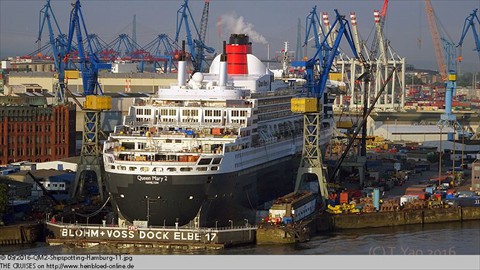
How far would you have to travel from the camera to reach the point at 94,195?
42094mm

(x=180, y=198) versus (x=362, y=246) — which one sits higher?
(x=180, y=198)

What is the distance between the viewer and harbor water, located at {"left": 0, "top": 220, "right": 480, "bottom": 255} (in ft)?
107

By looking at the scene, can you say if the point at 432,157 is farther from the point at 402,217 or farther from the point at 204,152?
the point at 204,152

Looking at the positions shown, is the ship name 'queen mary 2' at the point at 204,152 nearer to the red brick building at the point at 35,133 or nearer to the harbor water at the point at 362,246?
the harbor water at the point at 362,246

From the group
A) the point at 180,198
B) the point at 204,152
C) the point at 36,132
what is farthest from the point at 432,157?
the point at 180,198

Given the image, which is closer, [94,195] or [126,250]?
[126,250]

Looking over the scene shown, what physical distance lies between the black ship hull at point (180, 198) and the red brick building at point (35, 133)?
1451cm

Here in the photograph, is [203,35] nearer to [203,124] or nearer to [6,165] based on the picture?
[6,165]

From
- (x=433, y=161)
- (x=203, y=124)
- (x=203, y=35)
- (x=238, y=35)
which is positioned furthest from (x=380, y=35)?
(x=203, y=124)

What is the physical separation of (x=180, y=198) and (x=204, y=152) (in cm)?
159

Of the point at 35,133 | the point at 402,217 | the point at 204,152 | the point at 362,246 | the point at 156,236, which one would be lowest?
the point at 362,246

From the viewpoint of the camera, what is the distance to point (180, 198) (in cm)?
3338

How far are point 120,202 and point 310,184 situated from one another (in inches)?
370

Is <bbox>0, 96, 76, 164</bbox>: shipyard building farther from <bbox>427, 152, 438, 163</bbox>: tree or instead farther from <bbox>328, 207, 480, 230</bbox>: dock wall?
<bbox>427, 152, 438, 163</bbox>: tree
